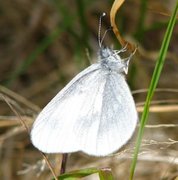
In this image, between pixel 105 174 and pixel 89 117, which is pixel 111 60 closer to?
pixel 89 117

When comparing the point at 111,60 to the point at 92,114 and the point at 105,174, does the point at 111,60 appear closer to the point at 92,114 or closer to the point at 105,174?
the point at 92,114

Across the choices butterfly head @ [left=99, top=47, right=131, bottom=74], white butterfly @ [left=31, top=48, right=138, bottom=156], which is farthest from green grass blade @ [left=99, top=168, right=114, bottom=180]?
butterfly head @ [left=99, top=47, right=131, bottom=74]

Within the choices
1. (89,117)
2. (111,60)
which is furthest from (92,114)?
(111,60)

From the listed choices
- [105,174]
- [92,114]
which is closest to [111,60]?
[92,114]

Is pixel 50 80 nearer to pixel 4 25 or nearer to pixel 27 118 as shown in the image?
pixel 4 25

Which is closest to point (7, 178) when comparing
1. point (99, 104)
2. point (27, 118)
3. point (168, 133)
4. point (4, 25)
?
point (27, 118)

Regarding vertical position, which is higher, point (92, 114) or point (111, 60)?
point (111, 60)

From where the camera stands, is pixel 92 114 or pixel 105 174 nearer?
pixel 105 174

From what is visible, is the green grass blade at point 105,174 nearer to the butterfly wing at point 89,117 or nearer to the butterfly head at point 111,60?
the butterfly wing at point 89,117
